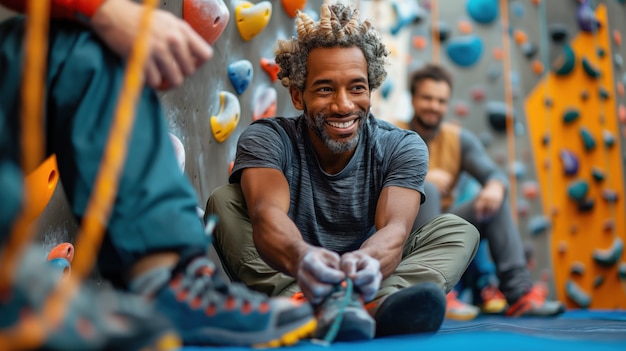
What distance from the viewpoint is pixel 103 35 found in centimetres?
91

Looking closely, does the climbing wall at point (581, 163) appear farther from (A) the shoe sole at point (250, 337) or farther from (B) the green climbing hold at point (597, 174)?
(A) the shoe sole at point (250, 337)

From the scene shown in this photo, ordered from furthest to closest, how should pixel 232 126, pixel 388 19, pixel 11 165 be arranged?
pixel 388 19 → pixel 232 126 → pixel 11 165

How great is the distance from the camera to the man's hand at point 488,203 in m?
2.70

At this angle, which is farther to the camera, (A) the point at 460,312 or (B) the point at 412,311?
(A) the point at 460,312

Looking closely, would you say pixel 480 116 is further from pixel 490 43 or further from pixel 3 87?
pixel 3 87

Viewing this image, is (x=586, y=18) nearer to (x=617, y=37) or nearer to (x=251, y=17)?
(x=617, y=37)

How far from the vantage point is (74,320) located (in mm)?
619

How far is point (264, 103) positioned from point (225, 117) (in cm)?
26


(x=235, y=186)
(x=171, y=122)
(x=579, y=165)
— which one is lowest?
(x=579, y=165)

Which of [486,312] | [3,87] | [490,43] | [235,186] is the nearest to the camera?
[3,87]

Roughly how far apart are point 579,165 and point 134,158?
3.35 m

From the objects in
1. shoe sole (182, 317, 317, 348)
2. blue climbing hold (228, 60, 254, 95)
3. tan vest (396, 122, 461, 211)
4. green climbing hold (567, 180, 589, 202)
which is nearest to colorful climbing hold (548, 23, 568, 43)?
green climbing hold (567, 180, 589, 202)

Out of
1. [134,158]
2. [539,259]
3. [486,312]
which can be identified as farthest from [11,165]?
[539,259]

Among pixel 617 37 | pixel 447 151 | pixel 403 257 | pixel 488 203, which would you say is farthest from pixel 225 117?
pixel 617 37
